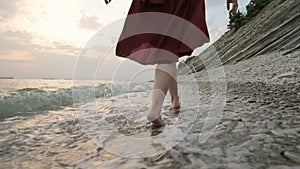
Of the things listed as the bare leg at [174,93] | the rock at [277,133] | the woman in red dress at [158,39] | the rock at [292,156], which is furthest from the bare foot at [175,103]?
the rock at [292,156]

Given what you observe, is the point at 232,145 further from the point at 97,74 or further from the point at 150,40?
the point at 97,74

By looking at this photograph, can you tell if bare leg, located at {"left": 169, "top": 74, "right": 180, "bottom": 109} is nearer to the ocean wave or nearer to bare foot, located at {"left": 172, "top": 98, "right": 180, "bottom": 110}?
bare foot, located at {"left": 172, "top": 98, "right": 180, "bottom": 110}

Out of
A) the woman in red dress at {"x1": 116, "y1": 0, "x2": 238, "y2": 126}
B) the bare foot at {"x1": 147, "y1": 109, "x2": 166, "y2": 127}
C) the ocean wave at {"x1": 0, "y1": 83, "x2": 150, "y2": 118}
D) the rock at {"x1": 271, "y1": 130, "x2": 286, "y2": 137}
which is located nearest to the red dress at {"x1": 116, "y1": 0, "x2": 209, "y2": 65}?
the woman in red dress at {"x1": 116, "y1": 0, "x2": 238, "y2": 126}

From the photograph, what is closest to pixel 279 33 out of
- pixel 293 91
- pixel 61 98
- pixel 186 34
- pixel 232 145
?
pixel 293 91

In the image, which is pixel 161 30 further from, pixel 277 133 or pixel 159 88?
pixel 277 133

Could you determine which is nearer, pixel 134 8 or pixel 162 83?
pixel 162 83

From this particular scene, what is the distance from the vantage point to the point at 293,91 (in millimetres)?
2742

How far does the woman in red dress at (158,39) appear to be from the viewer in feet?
6.12

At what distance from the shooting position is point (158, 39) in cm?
194

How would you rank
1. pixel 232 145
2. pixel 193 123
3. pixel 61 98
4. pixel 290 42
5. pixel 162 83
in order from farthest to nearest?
pixel 290 42 → pixel 61 98 → pixel 193 123 → pixel 162 83 → pixel 232 145

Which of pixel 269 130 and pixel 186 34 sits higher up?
pixel 186 34

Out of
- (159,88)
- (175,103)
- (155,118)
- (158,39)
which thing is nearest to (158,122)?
(155,118)

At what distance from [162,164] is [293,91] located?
2138mm

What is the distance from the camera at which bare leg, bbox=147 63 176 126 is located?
183 cm
